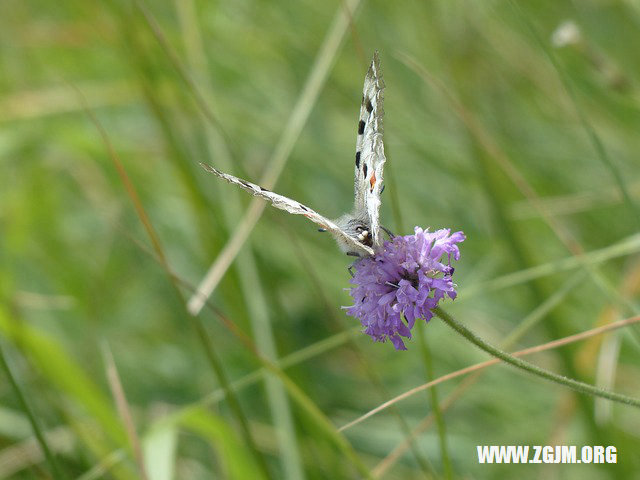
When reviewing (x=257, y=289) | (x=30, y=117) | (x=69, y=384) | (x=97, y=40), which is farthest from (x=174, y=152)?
(x=97, y=40)

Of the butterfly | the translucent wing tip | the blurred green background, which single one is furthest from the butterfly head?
the blurred green background

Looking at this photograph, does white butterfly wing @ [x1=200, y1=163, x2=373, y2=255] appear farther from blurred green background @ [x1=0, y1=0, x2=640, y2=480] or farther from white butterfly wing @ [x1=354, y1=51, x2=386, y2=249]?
blurred green background @ [x1=0, y1=0, x2=640, y2=480]

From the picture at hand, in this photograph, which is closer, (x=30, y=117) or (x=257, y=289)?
(x=257, y=289)

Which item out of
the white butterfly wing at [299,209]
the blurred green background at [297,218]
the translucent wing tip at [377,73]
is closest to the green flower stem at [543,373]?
the white butterfly wing at [299,209]

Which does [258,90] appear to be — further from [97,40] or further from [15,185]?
[15,185]

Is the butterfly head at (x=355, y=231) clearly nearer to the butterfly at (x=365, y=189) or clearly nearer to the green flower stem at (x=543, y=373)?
the butterfly at (x=365, y=189)
